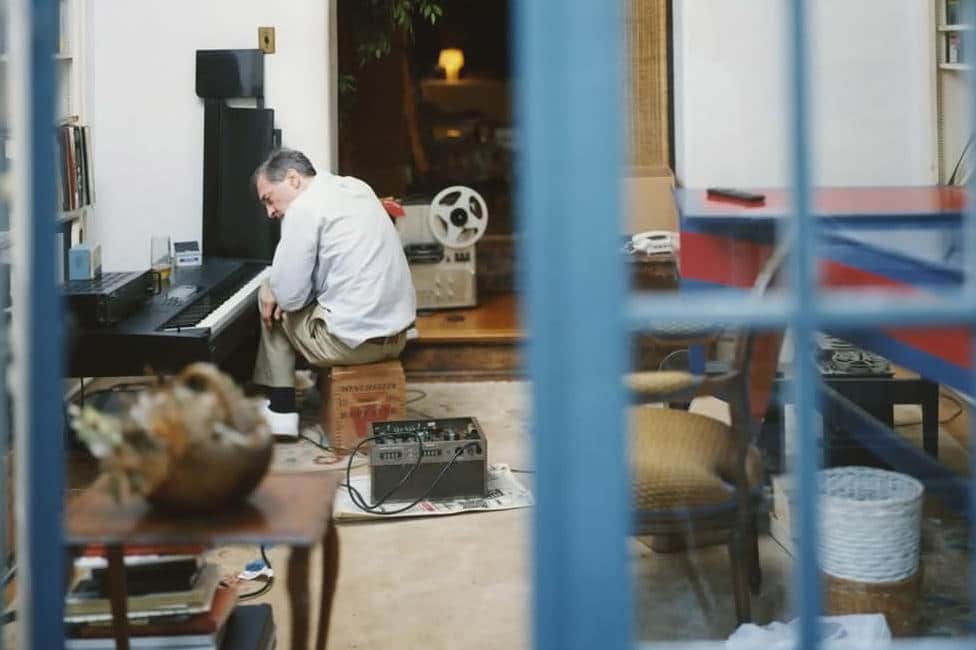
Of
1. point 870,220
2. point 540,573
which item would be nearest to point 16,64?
point 540,573

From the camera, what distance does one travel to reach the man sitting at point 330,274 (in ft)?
17.4

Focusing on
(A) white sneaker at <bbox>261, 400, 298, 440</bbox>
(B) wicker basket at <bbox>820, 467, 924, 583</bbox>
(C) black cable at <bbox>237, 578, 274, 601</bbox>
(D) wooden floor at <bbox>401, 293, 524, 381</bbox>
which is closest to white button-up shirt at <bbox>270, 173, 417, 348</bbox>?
(A) white sneaker at <bbox>261, 400, 298, 440</bbox>

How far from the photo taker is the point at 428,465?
4.65 m

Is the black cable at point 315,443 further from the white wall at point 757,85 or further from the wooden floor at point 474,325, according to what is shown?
the white wall at point 757,85

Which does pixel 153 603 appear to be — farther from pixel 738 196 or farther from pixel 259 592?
pixel 738 196

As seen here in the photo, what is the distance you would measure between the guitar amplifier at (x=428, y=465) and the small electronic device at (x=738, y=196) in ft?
3.85

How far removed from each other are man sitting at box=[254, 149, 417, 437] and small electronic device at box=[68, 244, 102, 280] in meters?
0.71

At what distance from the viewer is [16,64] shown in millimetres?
1856

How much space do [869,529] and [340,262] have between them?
8.97 feet

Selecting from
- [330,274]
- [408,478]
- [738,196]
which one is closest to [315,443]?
[330,274]

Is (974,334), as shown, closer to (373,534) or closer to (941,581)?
(941,581)

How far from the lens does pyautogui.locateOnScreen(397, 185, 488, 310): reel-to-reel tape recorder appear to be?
23.2 ft

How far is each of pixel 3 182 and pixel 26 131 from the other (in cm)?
10

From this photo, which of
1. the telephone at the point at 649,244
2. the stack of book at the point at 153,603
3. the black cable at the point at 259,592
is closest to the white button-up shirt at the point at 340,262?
the black cable at the point at 259,592
